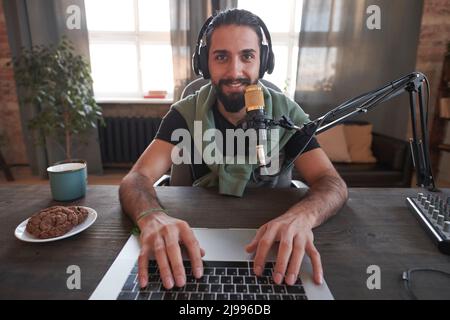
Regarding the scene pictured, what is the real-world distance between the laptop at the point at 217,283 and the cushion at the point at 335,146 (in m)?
2.14

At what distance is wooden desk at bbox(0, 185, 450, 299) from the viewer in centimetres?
53

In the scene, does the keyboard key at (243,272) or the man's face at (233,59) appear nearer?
the keyboard key at (243,272)

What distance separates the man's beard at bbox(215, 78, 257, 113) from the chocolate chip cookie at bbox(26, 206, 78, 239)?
2.30 ft

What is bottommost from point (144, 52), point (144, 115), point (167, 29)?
point (144, 115)

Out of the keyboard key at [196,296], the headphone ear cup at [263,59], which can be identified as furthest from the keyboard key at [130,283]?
the headphone ear cup at [263,59]

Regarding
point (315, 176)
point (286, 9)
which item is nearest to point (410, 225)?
point (315, 176)

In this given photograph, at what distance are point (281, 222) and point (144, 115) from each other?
2.81m

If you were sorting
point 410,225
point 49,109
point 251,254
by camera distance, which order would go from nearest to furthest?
point 251,254 < point 410,225 < point 49,109

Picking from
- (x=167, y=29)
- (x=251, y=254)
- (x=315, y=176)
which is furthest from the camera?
(x=167, y=29)

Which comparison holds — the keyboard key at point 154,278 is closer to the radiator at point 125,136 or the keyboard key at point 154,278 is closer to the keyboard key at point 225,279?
the keyboard key at point 225,279

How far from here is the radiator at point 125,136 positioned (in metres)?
3.12

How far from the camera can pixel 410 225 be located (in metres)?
0.75

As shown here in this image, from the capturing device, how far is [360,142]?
8.86ft

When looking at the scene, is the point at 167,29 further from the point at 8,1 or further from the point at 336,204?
the point at 336,204
